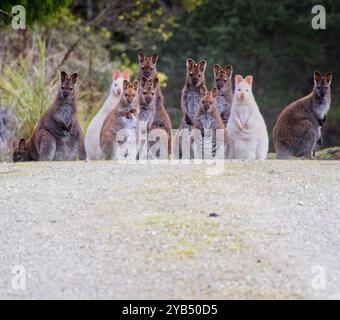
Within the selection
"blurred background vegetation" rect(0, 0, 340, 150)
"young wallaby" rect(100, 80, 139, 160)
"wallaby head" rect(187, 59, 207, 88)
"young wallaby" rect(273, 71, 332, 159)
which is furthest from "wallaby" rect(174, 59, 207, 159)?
"blurred background vegetation" rect(0, 0, 340, 150)

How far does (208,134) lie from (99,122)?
5.82ft

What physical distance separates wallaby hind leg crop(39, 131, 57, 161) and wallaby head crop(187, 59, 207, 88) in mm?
2174

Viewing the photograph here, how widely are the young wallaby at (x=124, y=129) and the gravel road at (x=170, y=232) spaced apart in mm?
631

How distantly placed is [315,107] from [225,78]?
1.41 m

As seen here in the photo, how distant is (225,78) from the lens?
46.4 ft

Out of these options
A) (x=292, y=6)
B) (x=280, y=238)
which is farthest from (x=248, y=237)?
(x=292, y=6)

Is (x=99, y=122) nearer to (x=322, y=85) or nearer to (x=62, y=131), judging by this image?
(x=62, y=131)

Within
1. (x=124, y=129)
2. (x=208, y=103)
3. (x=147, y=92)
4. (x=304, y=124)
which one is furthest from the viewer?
(x=304, y=124)

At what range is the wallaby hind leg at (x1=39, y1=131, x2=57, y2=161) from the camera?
13.9 metres

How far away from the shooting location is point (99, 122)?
14.0m

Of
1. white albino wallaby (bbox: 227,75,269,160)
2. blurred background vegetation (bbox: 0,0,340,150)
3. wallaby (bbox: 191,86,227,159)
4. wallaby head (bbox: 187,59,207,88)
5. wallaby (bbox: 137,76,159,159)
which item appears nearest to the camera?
wallaby (bbox: 191,86,227,159)

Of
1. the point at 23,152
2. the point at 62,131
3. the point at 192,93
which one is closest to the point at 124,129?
the point at 62,131

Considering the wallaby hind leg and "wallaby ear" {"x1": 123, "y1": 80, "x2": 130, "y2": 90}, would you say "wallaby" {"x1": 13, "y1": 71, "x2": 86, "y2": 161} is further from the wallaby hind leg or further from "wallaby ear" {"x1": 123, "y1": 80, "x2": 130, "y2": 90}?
"wallaby ear" {"x1": 123, "y1": 80, "x2": 130, "y2": 90}
